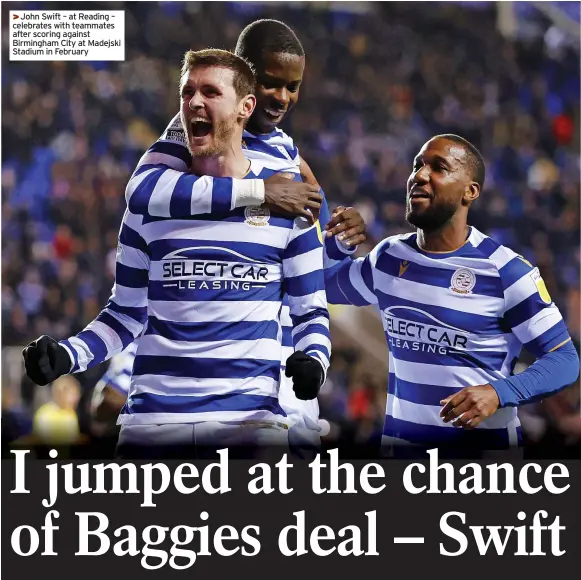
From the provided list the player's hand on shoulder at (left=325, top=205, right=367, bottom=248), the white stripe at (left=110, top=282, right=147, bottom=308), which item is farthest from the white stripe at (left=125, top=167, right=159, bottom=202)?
the player's hand on shoulder at (left=325, top=205, right=367, bottom=248)

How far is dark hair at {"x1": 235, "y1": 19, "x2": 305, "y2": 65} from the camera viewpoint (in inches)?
150

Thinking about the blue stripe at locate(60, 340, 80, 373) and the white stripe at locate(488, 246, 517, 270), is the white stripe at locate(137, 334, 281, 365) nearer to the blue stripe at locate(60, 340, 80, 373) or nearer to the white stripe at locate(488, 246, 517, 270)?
the blue stripe at locate(60, 340, 80, 373)

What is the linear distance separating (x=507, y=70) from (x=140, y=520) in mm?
7837

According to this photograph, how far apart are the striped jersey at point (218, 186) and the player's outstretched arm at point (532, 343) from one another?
54 centimetres

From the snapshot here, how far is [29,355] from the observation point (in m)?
3.38

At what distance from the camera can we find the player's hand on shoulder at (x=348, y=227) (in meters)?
4.00

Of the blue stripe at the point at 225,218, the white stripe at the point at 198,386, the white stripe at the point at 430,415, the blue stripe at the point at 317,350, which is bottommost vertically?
the white stripe at the point at 430,415

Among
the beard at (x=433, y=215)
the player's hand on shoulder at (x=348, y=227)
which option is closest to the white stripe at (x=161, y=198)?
the player's hand on shoulder at (x=348, y=227)

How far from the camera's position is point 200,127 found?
3.40 m

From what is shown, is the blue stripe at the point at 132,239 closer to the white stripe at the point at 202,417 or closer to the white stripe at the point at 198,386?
the white stripe at the point at 198,386

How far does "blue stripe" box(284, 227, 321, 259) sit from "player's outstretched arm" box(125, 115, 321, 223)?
65 mm

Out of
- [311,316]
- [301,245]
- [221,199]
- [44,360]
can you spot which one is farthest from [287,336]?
[44,360]

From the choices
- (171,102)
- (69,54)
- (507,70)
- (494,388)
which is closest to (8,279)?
(171,102)

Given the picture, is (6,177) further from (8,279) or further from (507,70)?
(507,70)
